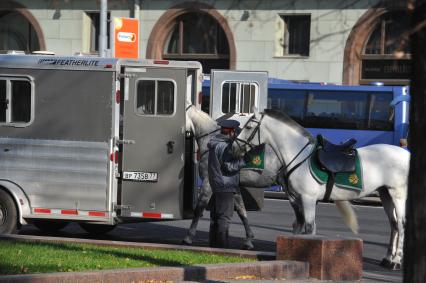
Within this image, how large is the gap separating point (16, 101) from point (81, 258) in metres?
4.19

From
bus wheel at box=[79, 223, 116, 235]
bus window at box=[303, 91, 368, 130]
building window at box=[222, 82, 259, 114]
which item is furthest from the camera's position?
bus window at box=[303, 91, 368, 130]

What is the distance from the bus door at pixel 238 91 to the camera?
20562 mm

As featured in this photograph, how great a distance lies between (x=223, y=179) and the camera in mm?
13352

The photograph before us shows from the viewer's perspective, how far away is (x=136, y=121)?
14.4 metres

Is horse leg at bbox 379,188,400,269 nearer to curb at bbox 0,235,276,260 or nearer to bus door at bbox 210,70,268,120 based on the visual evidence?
curb at bbox 0,235,276,260

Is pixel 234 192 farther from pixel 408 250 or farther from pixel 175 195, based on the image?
pixel 408 250

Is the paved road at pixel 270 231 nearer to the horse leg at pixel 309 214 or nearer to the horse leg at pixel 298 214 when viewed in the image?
the horse leg at pixel 309 214

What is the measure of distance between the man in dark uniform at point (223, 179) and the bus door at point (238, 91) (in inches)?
268

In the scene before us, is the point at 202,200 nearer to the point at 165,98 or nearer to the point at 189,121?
the point at 189,121

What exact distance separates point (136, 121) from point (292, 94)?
567 inches

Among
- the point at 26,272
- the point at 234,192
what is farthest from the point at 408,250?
the point at 234,192

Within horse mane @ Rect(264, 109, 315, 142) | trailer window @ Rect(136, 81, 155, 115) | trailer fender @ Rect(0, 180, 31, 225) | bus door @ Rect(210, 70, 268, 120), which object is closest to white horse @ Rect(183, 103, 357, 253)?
horse mane @ Rect(264, 109, 315, 142)

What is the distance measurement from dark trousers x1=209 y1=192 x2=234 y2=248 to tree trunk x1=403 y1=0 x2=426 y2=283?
7262mm

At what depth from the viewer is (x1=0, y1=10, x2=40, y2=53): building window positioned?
127 feet
